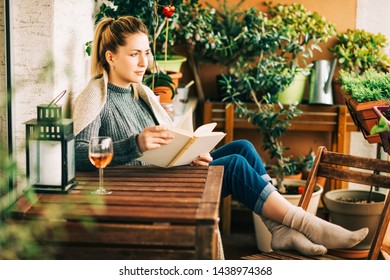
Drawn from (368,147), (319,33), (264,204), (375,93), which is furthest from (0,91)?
(368,147)

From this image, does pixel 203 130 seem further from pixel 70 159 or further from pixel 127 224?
pixel 127 224

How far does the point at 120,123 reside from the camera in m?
2.98

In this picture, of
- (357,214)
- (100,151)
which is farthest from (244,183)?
(357,214)

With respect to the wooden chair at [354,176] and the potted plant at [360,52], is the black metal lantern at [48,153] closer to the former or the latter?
the wooden chair at [354,176]

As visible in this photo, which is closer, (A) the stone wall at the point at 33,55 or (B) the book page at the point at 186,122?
(B) the book page at the point at 186,122

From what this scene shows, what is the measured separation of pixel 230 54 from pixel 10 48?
2140 millimetres

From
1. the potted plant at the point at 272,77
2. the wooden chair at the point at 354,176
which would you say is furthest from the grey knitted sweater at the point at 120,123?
the potted plant at the point at 272,77

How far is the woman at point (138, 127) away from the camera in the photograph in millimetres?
2807

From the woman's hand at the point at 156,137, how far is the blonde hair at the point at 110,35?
686mm

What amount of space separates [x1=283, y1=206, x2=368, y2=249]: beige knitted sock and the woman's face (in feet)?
2.91

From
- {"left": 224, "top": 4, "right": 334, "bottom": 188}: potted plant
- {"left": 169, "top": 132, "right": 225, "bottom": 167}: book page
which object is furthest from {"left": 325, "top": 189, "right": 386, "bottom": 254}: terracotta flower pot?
{"left": 169, "top": 132, "right": 225, "bottom": 167}: book page

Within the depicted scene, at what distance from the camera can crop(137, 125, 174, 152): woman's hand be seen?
2432 millimetres

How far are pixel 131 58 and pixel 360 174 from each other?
3.68ft

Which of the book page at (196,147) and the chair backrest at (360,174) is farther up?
the book page at (196,147)
